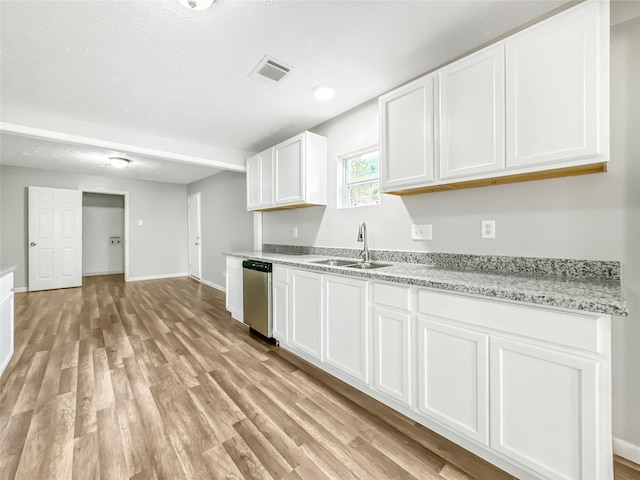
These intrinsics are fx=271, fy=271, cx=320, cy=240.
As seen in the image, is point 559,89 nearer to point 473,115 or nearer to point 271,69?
point 473,115

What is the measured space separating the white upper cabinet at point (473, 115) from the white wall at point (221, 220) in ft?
11.4

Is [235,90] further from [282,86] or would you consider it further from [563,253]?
[563,253]

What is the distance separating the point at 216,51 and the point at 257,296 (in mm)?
2232

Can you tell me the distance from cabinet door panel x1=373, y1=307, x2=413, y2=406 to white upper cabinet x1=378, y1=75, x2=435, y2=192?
947mm

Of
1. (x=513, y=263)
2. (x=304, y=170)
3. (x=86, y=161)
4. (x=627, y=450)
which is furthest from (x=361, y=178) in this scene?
(x=86, y=161)

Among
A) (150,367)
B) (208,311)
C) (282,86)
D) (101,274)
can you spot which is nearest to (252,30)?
(282,86)

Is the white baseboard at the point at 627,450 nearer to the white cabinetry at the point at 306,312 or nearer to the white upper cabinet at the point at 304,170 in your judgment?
the white cabinetry at the point at 306,312

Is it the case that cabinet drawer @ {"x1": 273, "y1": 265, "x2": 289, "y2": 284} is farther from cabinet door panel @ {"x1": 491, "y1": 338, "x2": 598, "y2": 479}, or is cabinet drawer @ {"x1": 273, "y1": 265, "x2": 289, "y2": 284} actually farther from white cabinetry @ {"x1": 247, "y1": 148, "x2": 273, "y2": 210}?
cabinet door panel @ {"x1": 491, "y1": 338, "x2": 598, "y2": 479}

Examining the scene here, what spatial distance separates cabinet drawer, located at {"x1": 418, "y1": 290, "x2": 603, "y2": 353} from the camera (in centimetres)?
106

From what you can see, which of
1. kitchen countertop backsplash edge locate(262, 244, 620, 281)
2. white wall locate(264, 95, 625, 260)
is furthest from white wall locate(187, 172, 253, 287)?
kitchen countertop backsplash edge locate(262, 244, 620, 281)

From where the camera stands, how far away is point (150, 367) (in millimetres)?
2373

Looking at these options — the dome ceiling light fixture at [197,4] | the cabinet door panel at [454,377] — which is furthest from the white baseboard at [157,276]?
the cabinet door panel at [454,377]

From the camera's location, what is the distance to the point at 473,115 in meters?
1.63

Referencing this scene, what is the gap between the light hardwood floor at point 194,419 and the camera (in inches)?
53.7
